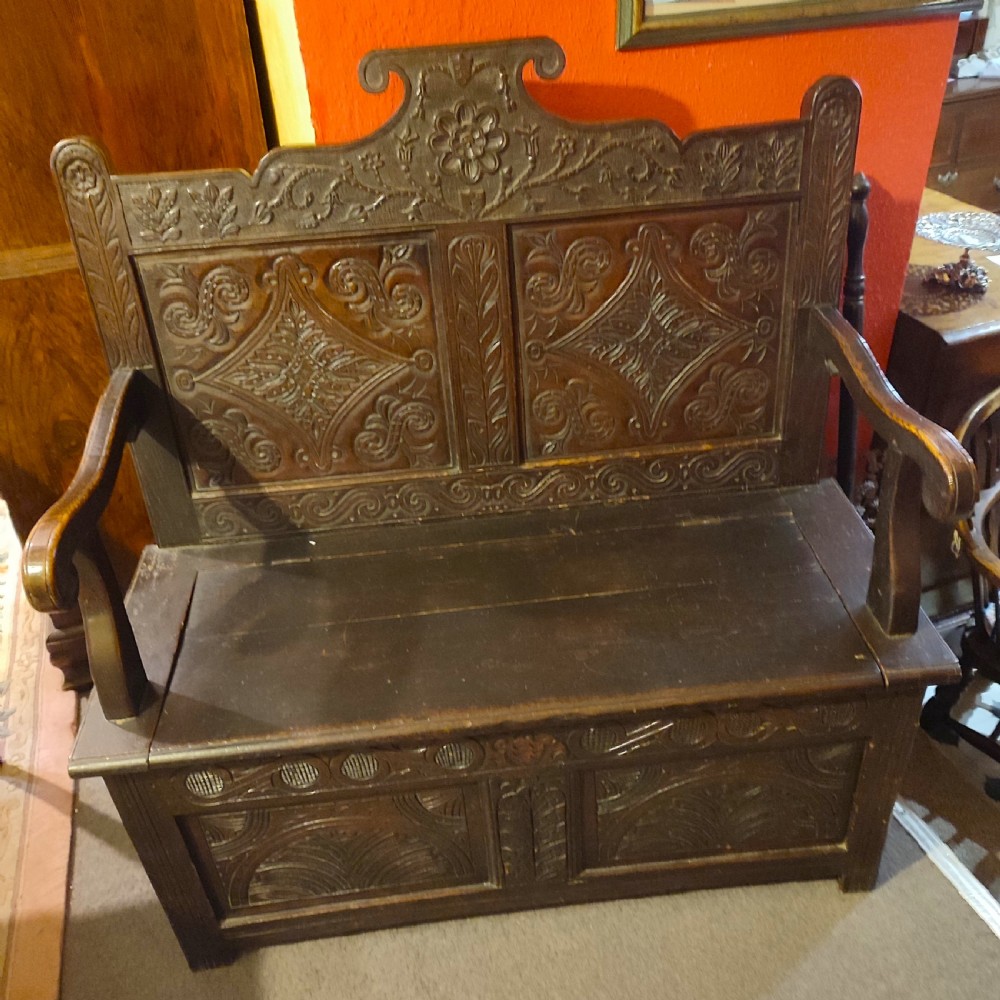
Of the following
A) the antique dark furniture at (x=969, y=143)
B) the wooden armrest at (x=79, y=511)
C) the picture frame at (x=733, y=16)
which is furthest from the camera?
the antique dark furniture at (x=969, y=143)

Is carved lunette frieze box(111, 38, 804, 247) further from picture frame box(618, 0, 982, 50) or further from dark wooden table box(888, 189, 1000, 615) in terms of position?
dark wooden table box(888, 189, 1000, 615)

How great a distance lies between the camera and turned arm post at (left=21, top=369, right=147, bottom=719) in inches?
40.9

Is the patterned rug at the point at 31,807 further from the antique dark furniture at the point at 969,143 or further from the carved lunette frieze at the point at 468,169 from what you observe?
the antique dark furniture at the point at 969,143

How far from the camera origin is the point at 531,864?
55.9 inches

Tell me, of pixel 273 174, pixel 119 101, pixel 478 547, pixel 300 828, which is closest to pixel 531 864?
pixel 300 828

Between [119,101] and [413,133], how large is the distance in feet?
1.87

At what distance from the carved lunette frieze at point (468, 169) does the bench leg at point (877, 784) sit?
788mm

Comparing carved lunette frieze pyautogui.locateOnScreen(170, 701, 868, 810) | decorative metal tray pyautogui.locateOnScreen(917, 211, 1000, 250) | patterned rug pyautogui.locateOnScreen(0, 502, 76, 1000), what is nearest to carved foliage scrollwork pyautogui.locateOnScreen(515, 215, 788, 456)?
carved lunette frieze pyautogui.locateOnScreen(170, 701, 868, 810)

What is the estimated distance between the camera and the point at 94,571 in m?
1.15

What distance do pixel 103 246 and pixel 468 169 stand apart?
0.55 meters

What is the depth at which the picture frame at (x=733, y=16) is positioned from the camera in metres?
1.34

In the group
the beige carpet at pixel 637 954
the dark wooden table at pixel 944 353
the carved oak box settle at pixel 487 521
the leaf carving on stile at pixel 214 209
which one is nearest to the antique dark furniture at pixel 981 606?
the dark wooden table at pixel 944 353

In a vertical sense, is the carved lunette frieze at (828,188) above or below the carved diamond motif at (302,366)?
above

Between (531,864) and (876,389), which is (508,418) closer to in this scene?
(876,389)
